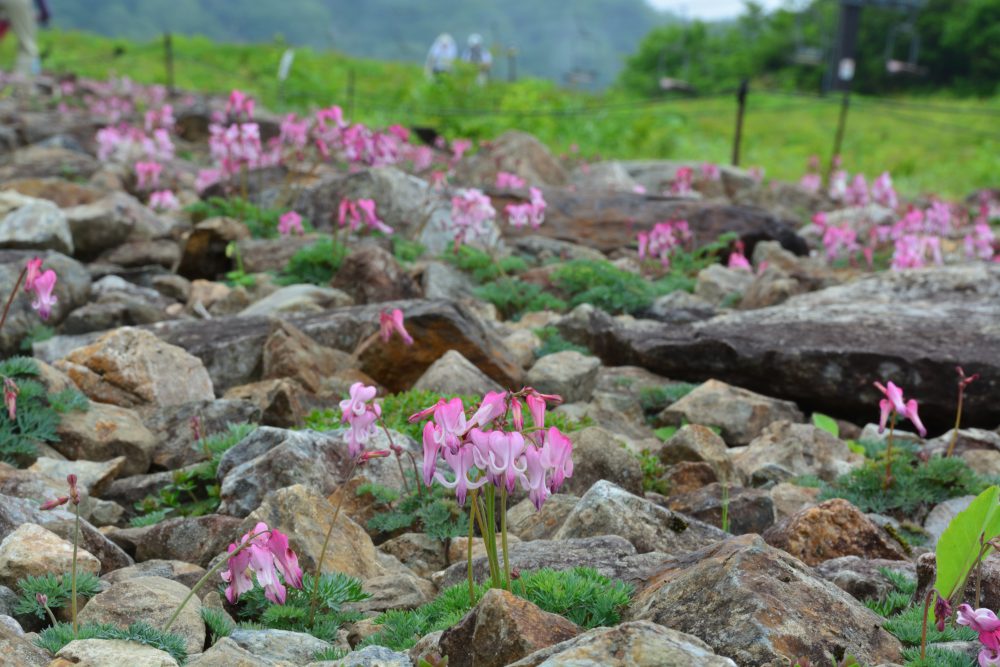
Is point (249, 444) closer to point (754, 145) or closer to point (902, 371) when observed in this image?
point (902, 371)

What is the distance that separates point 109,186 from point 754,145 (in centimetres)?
2286

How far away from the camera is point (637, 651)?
2.30 m

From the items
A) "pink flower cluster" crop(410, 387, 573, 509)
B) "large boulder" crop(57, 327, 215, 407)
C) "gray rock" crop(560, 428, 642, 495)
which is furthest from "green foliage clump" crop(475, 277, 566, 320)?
"pink flower cluster" crop(410, 387, 573, 509)

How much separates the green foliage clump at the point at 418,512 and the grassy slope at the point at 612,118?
1327cm

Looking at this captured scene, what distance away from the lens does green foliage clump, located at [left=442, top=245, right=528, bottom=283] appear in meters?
8.86

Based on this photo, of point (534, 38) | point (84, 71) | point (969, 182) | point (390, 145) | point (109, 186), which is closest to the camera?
point (390, 145)

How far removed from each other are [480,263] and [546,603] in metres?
6.08

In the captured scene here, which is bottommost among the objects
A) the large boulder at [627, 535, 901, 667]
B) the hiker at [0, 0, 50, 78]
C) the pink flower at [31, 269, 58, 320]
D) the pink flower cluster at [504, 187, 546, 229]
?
the large boulder at [627, 535, 901, 667]

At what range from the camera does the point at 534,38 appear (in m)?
161

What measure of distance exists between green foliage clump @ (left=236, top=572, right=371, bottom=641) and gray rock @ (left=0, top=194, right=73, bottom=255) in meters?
5.41

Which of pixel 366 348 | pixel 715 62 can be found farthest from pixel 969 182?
pixel 715 62

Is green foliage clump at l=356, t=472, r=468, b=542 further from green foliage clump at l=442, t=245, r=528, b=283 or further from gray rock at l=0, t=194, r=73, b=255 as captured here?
gray rock at l=0, t=194, r=73, b=255

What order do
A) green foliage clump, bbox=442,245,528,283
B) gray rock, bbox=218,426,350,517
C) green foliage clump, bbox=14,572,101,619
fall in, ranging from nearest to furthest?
green foliage clump, bbox=14,572,101,619 < gray rock, bbox=218,426,350,517 < green foliage clump, bbox=442,245,528,283

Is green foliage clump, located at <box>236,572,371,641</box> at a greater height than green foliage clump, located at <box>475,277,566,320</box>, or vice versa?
green foliage clump, located at <box>236,572,371,641</box>
